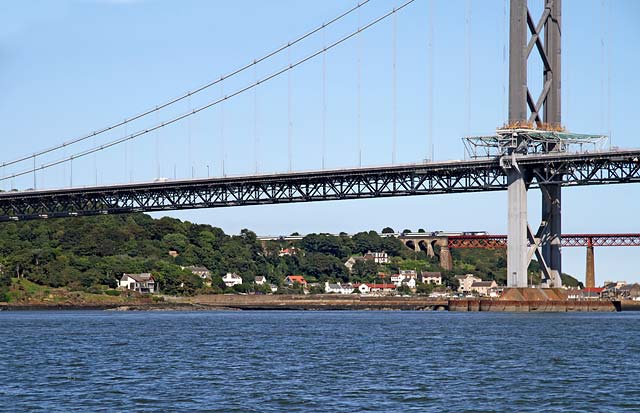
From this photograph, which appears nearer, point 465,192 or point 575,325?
point 575,325

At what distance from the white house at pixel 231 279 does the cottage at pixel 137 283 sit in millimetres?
25112

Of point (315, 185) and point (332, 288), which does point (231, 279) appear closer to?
point (332, 288)

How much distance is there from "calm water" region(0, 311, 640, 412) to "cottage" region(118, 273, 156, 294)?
71.4 meters

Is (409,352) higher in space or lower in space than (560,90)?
lower

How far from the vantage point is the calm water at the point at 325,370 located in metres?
32.1

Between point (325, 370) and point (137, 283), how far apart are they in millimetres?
97920

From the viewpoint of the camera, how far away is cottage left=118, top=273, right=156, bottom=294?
135 m

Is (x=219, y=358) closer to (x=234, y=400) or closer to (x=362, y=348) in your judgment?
A: (x=362, y=348)

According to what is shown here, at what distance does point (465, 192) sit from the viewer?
3558 inches

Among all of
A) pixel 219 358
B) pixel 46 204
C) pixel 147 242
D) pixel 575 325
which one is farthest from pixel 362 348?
pixel 147 242

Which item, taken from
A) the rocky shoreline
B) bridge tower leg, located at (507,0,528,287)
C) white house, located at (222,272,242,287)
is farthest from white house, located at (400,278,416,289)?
bridge tower leg, located at (507,0,528,287)

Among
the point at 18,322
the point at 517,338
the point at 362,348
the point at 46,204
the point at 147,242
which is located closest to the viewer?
the point at 362,348

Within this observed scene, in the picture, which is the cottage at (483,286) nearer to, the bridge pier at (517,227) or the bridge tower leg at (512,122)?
the bridge pier at (517,227)

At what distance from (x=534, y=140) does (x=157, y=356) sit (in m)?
46.6
